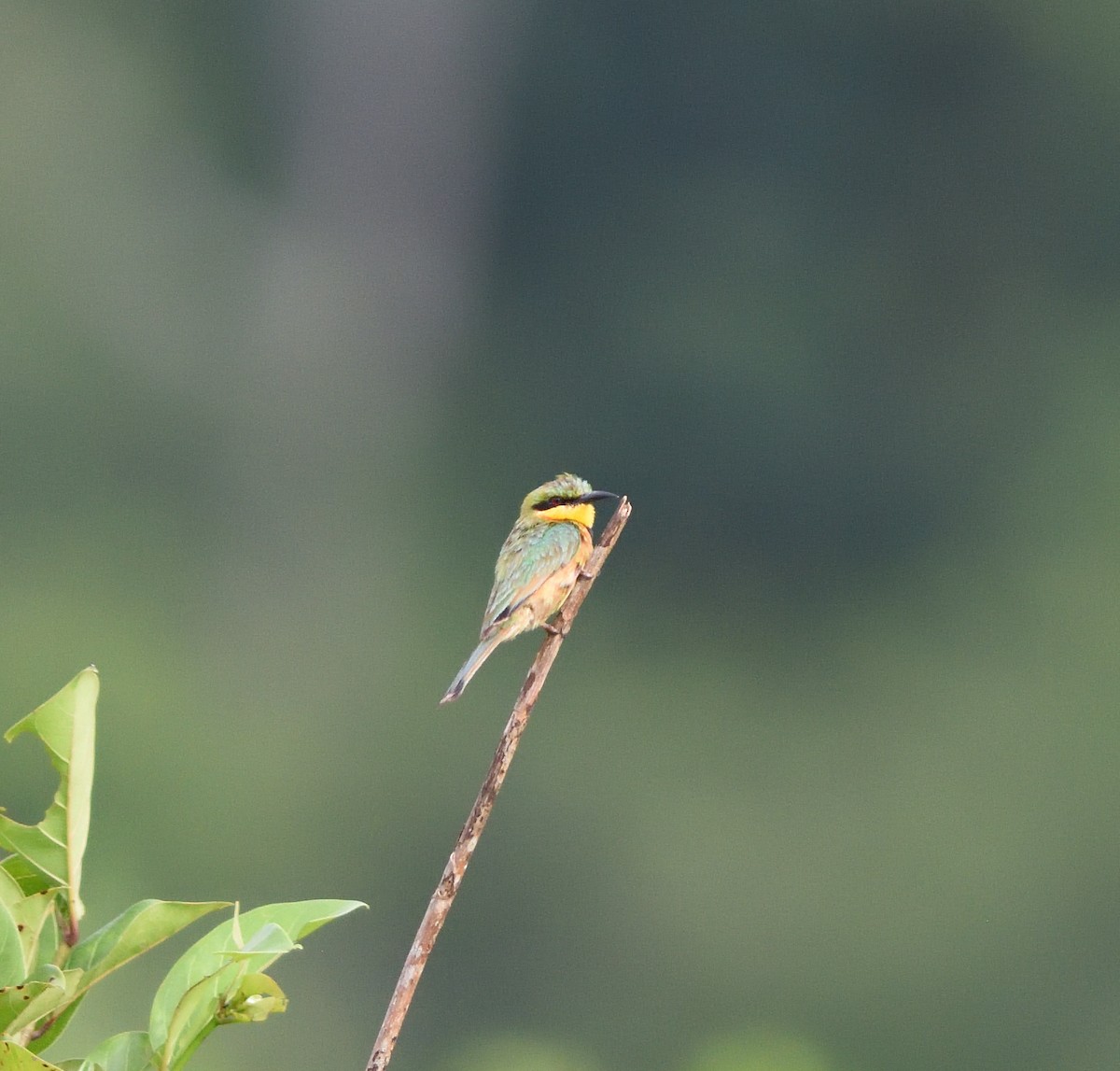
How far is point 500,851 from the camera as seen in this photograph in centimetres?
1309

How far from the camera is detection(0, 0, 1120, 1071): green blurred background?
44.3ft

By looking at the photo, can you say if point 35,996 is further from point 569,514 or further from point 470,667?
point 569,514

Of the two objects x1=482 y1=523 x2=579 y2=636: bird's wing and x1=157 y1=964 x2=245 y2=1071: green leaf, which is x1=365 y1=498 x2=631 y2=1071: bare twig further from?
x1=482 y1=523 x2=579 y2=636: bird's wing

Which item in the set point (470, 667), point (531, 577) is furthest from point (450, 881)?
point (531, 577)

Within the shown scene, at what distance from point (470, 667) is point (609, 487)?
10549 mm

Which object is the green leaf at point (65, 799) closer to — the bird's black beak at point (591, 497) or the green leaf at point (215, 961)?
the green leaf at point (215, 961)

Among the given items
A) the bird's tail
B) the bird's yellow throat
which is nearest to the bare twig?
the bird's tail

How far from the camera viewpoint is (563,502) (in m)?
3.37

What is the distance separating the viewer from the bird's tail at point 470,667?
112 inches

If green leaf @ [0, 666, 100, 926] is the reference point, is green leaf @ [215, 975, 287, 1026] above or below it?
below

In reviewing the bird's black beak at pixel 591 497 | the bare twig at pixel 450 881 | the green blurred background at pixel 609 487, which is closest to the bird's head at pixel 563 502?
the bird's black beak at pixel 591 497

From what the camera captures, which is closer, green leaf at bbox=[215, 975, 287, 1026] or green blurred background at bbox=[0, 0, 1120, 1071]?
green leaf at bbox=[215, 975, 287, 1026]

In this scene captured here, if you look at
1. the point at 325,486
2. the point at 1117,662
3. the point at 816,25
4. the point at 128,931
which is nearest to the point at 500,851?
the point at 325,486

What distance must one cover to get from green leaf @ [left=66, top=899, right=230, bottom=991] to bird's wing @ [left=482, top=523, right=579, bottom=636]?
200 cm
